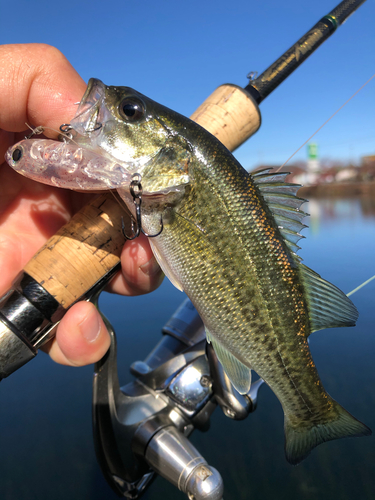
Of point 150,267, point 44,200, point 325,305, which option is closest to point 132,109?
point 150,267

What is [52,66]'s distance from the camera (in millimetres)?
1330

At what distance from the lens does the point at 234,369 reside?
1.29 metres

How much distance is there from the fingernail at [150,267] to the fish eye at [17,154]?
73 centimetres

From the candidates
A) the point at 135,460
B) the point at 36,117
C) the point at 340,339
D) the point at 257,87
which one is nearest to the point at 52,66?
the point at 36,117

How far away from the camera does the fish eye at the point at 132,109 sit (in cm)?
119

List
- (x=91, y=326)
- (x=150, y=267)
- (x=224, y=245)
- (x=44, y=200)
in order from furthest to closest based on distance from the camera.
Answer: (x=44, y=200) < (x=150, y=267) < (x=91, y=326) < (x=224, y=245)

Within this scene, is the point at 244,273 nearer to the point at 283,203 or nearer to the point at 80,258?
the point at 283,203

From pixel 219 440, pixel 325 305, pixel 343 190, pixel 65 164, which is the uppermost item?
pixel 65 164

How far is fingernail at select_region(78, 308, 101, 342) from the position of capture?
53.8 inches

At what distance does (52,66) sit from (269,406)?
266cm

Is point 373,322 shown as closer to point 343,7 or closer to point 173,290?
point 173,290

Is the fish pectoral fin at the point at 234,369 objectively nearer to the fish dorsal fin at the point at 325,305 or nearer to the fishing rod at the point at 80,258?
the fish dorsal fin at the point at 325,305

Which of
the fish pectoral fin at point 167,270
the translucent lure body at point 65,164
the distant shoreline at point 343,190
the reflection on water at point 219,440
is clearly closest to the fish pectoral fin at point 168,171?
the translucent lure body at point 65,164

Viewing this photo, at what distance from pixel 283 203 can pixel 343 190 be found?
1367 cm
